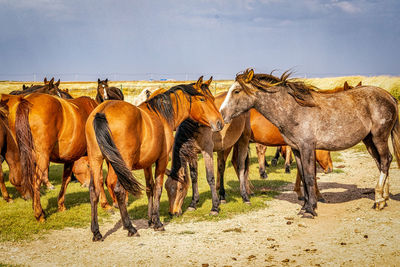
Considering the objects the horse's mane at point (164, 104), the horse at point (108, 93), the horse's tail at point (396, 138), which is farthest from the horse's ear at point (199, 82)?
the horse at point (108, 93)

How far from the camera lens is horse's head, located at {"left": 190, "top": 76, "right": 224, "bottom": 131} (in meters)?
7.22

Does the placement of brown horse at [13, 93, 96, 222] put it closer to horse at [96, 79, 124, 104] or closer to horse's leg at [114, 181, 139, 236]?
horse's leg at [114, 181, 139, 236]

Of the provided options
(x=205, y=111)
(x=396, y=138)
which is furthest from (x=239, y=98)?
(x=396, y=138)

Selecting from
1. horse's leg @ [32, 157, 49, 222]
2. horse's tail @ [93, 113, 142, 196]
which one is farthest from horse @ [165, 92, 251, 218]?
horse's leg @ [32, 157, 49, 222]

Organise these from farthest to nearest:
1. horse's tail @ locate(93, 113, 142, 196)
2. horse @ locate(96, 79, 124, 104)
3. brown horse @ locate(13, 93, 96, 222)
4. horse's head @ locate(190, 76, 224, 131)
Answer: horse @ locate(96, 79, 124, 104) → horse's head @ locate(190, 76, 224, 131) → brown horse @ locate(13, 93, 96, 222) → horse's tail @ locate(93, 113, 142, 196)

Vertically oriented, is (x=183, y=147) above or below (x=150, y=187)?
above

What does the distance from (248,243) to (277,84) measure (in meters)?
3.03

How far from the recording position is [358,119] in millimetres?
7117

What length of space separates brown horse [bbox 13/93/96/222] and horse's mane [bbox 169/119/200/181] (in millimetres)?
1965

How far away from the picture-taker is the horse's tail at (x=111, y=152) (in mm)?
5516

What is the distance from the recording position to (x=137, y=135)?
19.5ft

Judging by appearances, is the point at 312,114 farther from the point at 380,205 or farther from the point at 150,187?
the point at 150,187

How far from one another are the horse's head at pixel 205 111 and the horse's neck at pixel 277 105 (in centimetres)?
83

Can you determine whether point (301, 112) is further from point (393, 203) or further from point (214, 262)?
point (214, 262)
